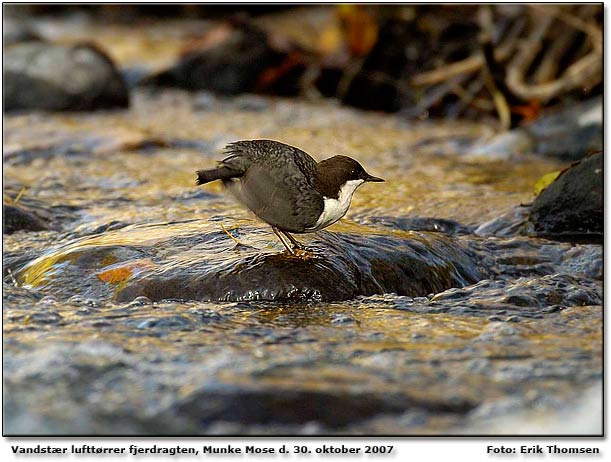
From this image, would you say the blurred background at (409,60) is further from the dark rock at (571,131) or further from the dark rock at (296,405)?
the dark rock at (296,405)

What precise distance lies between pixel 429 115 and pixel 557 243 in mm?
4908

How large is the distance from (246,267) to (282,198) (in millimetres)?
336

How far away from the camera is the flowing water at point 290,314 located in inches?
112

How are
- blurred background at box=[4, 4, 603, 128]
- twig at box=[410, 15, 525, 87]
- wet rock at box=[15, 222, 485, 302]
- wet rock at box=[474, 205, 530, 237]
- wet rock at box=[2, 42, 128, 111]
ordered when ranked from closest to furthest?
wet rock at box=[15, 222, 485, 302]
wet rock at box=[474, 205, 530, 237]
blurred background at box=[4, 4, 603, 128]
twig at box=[410, 15, 525, 87]
wet rock at box=[2, 42, 128, 111]

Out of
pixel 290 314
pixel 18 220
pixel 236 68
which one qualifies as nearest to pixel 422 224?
pixel 290 314

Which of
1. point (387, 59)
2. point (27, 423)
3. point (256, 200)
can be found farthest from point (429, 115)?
point (27, 423)

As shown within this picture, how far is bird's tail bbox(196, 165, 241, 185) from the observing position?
405 centimetres

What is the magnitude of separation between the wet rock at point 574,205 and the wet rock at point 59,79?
5677 mm

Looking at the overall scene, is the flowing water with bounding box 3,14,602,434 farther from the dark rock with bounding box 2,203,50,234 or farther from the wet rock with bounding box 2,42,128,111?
the wet rock with bounding box 2,42,128,111

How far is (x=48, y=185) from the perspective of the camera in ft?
20.6

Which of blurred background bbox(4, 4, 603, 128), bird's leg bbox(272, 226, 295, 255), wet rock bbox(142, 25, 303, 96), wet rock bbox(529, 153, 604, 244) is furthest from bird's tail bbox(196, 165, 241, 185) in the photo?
wet rock bbox(142, 25, 303, 96)

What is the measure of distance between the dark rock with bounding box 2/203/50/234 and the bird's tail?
1.43 m

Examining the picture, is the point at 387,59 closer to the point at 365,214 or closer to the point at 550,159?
the point at 550,159

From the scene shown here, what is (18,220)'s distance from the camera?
201 inches
